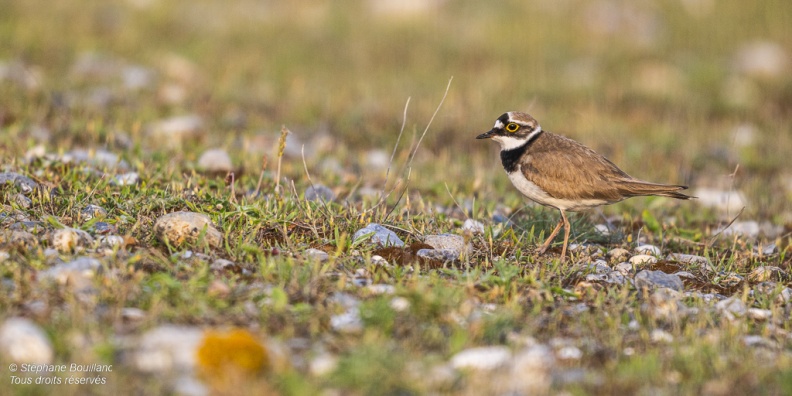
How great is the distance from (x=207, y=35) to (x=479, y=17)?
541cm

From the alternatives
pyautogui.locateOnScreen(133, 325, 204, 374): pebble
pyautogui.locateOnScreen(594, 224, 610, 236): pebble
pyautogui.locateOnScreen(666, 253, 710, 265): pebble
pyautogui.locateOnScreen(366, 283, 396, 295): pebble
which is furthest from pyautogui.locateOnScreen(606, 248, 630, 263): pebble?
pyautogui.locateOnScreen(133, 325, 204, 374): pebble

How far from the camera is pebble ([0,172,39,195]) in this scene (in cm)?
568

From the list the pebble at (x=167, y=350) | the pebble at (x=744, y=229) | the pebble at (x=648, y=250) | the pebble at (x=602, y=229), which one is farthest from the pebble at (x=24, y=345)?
the pebble at (x=744, y=229)

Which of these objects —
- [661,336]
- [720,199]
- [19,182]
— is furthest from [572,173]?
[19,182]

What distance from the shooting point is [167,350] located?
11.6 ft

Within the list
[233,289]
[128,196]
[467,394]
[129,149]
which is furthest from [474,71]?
[467,394]

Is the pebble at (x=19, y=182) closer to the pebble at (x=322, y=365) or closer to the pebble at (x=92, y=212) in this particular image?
the pebble at (x=92, y=212)

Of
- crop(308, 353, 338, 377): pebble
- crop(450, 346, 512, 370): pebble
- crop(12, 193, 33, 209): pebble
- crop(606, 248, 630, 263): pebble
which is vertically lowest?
crop(606, 248, 630, 263): pebble

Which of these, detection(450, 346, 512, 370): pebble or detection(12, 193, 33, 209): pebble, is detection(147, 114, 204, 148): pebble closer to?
detection(12, 193, 33, 209): pebble

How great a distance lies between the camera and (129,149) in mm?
7719

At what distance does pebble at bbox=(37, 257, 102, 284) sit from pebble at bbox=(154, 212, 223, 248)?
1.86 feet

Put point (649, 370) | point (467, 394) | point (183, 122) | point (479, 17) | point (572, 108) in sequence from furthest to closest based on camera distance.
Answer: point (479, 17) → point (572, 108) → point (183, 122) → point (649, 370) → point (467, 394)

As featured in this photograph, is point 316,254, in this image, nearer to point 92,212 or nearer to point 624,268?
point 92,212

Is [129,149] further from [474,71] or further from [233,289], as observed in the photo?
[474,71]
